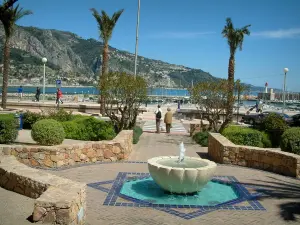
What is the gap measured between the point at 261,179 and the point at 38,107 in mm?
25914

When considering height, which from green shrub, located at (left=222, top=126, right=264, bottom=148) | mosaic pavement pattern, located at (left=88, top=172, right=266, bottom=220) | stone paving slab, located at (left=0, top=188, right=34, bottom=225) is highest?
green shrub, located at (left=222, top=126, right=264, bottom=148)

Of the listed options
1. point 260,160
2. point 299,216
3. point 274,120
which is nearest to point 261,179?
point 260,160

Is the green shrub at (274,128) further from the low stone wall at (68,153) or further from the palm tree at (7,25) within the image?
the palm tree at (7,25)

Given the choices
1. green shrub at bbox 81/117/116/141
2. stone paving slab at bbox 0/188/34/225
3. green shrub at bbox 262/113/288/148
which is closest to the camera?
stone paving slab at bbox 0/188/34/225

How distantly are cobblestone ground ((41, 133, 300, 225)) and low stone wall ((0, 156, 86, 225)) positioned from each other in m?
0.84

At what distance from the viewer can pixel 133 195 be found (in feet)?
28.6

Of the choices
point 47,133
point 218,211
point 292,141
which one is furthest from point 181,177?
point 292,141

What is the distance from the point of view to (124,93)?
18.1m

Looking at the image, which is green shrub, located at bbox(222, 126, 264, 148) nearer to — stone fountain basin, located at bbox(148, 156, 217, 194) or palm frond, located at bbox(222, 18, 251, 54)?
stone fountain basin, located at bbox(148, 156, 217, 194)

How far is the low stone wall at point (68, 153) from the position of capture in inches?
435

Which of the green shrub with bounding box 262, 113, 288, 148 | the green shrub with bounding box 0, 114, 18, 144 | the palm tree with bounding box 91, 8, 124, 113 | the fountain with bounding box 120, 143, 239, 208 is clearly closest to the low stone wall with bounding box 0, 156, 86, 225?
the fountain with bounding box 120, 143, 239, 208

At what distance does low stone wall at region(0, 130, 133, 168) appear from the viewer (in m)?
11.1

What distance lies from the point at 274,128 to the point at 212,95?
147 inches

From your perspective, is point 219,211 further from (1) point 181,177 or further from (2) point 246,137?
(2) point 246,137
